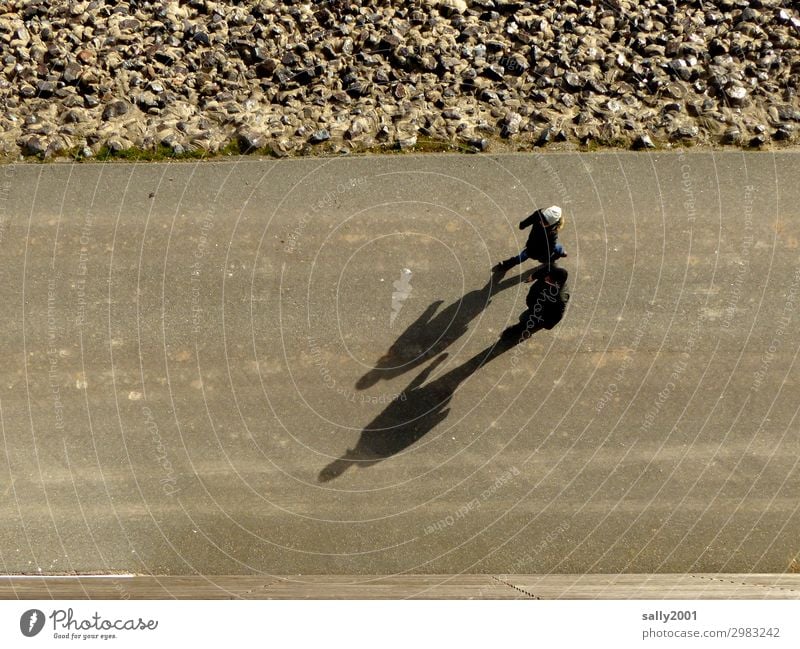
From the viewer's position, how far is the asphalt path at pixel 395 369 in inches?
462

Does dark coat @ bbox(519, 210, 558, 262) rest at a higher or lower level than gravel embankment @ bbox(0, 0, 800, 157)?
lower

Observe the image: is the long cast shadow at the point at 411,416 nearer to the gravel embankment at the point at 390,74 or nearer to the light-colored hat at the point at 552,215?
the light-colored hat at the point at 552,215

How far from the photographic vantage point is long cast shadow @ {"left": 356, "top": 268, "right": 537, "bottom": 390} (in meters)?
12.6

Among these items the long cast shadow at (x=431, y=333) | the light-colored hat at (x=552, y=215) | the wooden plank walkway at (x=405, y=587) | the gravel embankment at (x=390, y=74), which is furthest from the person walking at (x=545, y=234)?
the wooden plank walkway at (x=405, y=587)

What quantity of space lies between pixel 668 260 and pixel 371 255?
6181 mm

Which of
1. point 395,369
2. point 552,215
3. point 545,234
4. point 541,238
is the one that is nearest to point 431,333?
point 395,369

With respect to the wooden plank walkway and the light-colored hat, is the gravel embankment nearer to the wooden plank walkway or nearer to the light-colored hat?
the light-colored hat

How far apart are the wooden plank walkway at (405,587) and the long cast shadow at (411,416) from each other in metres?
2.04

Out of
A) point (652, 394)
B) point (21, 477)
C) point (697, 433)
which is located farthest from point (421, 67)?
point (21, 477)

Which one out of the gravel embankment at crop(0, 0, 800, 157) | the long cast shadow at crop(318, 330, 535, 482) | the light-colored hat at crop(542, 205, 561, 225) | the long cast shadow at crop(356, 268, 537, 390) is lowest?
the long cast shadow at crop(318, 330, 535, 482)


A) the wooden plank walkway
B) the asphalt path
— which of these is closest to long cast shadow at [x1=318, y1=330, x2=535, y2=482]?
the asphalt path

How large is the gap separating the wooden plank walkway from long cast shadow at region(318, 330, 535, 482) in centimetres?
204

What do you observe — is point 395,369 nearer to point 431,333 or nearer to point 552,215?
point 431,333

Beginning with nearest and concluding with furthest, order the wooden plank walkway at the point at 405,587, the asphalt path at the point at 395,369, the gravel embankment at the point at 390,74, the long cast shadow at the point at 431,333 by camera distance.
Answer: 1. the wooden plank walkway at the point at 405,587
2. the asphalt path at the point at 395,369
3. the long cast shadow at the point at 431,333
4. the gravel embankment at the point at 390,74
